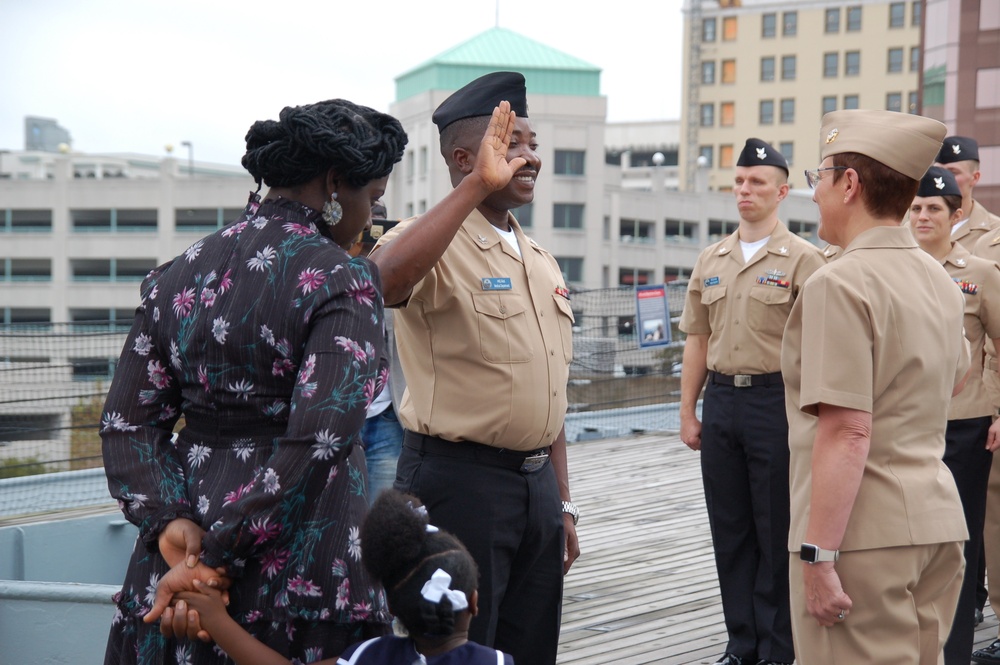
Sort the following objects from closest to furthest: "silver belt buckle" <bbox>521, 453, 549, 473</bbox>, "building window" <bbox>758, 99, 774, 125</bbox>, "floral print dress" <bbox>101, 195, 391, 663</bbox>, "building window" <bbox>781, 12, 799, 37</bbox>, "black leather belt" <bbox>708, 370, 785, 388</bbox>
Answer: "floral print dress" <bbox>101, 195, 391, 663</bbox>
"silver belt buckle" <bbox>521, 453, 549, 473</bbox>
"black leather belt" <bbox>708, 370, 785, 388</bbox>
"building window" <bbox>781, 12, 799, 37</bbox>
"building window" <bbox>758, 99, 774, 125</bbox>

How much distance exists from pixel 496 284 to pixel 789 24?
3248 inches

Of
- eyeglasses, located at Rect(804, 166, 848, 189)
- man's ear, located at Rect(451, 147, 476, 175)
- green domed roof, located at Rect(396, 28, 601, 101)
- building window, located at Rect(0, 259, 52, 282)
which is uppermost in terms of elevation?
green domed roof, located at Rect(396, 28, 601, 101)

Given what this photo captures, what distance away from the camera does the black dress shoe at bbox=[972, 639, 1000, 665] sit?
446 centimetres

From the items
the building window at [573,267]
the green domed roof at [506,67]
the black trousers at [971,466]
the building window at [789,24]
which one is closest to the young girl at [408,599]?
the black trousers at [971,466]

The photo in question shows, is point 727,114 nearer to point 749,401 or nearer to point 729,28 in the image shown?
point 729,28

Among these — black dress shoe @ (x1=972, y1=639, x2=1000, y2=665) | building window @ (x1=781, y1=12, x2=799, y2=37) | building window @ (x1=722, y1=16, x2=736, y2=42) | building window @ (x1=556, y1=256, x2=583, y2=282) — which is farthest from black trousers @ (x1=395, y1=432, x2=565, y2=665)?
building window @ (x1=722, y1=16, x2=736, y2=42)

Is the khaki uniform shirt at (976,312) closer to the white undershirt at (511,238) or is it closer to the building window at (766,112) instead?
the white undershirt at (511,238)

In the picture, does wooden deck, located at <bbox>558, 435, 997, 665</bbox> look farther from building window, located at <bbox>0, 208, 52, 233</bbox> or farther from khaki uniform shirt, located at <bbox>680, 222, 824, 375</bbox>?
building window, located at <bbox>0, 208, 52, 233</bbox>

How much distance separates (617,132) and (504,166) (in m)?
98.4

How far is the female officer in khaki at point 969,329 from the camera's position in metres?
4.46

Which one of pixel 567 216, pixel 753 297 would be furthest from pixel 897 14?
pixel 753 297

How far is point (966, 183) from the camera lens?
5.34 m

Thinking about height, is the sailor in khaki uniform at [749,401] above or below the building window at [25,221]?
below

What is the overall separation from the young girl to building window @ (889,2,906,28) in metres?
81.9
